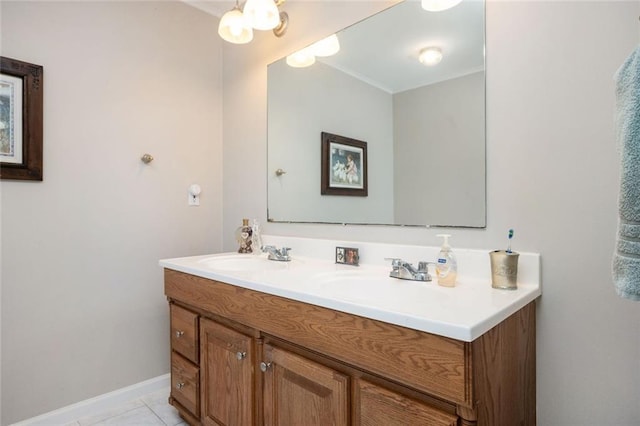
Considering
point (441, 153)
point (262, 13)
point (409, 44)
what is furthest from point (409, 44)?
point (262, 13)

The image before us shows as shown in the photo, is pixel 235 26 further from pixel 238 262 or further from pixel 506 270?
pixel 506 270

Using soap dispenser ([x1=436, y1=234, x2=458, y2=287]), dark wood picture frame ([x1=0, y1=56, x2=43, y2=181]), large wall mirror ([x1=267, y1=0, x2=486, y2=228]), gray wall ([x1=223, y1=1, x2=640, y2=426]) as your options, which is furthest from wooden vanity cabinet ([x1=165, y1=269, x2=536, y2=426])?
dark wood picture frame ([x1=0, y1=56, x2=43, y2=181])

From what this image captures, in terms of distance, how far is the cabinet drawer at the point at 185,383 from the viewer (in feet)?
4.91

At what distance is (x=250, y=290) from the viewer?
3.87 feet

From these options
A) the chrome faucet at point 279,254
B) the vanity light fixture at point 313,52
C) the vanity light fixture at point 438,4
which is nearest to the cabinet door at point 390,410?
the chrome faucet at point 279,254

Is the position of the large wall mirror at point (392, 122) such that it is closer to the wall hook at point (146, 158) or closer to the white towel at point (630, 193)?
the white towel at point (630, 193)

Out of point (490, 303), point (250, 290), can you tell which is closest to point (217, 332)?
point (250, 290)

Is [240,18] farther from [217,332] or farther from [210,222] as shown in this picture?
[217,332]

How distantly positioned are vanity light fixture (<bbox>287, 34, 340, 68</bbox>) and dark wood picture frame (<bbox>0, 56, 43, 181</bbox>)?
1219 mm

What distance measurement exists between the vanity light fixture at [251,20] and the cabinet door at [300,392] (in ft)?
4.79

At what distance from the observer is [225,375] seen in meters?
1.33

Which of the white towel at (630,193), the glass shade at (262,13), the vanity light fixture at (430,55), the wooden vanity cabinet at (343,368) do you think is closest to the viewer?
the white towel at (630,193)

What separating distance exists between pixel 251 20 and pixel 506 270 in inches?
61.3

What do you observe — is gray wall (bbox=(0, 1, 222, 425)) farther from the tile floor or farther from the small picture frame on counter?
the small picture frame on counter
